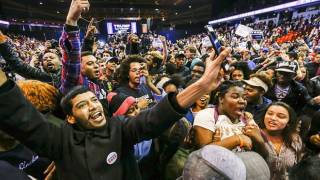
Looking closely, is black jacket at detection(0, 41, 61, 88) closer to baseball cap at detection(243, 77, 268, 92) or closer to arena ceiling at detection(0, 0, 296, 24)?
baseball cap at detection(243, 77, 268, 92)

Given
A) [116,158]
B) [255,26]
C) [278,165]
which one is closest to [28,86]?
[116,158]

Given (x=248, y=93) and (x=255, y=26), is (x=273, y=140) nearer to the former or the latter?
(x=248, y=93)

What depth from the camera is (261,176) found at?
1.32m

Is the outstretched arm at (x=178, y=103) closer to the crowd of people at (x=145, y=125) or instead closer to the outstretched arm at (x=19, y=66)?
the crowd of people at (x=145, y=125)

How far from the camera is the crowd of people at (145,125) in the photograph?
4.42 feet

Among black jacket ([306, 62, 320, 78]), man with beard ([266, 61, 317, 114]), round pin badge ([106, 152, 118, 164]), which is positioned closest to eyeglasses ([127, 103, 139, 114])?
round pin badge ([106, 152, 118, 164])

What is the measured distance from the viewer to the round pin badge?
1.65 metres

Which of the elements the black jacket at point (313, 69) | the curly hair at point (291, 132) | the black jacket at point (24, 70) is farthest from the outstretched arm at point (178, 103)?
the black jacket at point (313, 69)

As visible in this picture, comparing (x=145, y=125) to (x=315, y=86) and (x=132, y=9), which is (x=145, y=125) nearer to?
(x=315, y=86)

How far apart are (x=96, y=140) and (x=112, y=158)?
0.13 metres

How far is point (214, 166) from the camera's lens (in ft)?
3.80

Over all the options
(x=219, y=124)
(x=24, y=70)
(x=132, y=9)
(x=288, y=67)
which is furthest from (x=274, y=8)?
(x=132, y=9)

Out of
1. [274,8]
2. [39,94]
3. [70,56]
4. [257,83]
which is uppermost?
[274,8]

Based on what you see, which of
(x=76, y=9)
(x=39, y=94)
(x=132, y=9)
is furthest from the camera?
(x=132, y=9)
